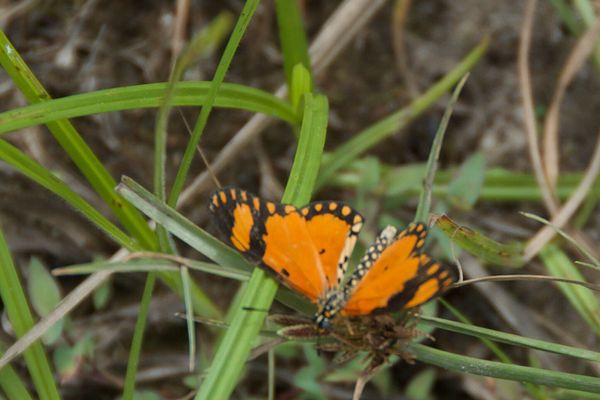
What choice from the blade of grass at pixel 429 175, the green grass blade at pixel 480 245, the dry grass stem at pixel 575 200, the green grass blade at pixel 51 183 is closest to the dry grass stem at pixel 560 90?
the dry grass stem at pixel 575 200

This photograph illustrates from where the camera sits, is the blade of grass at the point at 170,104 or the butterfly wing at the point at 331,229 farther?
the butterfly wing at the point at 331,229

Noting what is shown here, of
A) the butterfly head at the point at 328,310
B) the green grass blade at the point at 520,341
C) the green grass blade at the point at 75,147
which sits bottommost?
the green grass blade at the point at 520,341

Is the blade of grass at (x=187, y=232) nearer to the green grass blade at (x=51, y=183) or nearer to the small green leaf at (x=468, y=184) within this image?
the green grass blade at (x=51, y=183)

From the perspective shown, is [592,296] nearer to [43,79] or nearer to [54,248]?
[54,248]

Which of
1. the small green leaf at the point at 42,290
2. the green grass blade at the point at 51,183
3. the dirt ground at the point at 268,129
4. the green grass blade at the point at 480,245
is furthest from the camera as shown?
the dirt ground at the point at 268,129

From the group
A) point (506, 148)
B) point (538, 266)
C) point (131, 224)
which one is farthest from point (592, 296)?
point (131, 224)

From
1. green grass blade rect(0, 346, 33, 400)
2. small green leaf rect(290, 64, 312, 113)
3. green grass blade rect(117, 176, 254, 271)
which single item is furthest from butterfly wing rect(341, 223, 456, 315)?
green grass blade rect(0, 346, 33, 400)

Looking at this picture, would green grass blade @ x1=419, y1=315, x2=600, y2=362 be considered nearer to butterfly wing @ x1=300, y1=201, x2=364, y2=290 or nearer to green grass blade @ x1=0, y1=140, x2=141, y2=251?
butterfly wing @ x1=300, y1=201, x2=364, y2=290

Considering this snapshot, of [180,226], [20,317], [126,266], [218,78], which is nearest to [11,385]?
[20,317]
